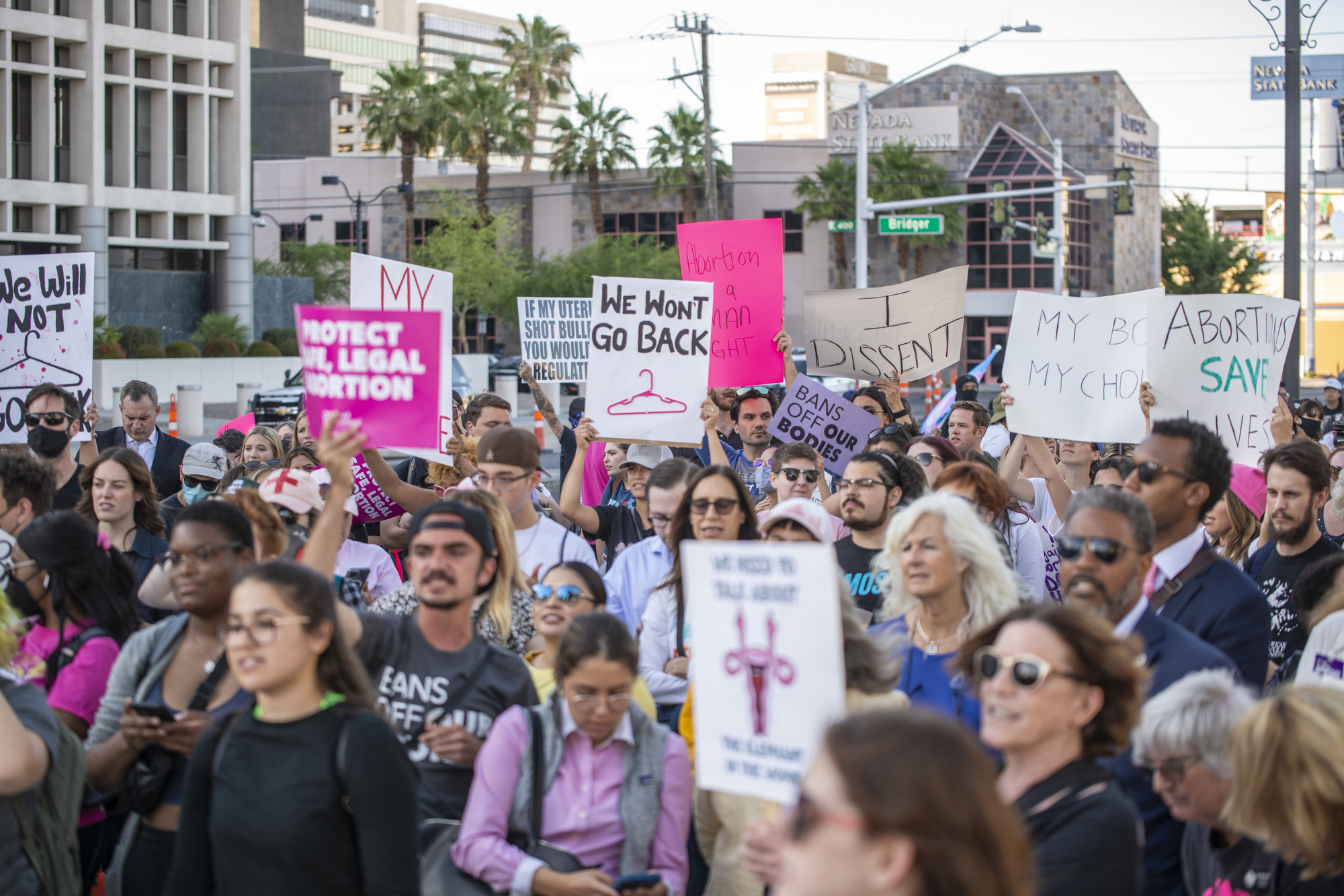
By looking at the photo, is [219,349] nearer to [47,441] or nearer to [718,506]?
[47,441]

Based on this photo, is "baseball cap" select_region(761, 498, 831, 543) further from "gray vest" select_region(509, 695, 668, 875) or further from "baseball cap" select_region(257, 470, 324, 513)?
"baseball cap" select_region(257, 470, 324, 513)

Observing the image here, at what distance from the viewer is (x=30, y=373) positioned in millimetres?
→ 8414

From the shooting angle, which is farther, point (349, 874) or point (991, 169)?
point (991, 169)

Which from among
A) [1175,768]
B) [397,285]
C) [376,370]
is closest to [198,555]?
[376,370]

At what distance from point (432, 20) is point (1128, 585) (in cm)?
16357

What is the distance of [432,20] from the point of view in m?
157

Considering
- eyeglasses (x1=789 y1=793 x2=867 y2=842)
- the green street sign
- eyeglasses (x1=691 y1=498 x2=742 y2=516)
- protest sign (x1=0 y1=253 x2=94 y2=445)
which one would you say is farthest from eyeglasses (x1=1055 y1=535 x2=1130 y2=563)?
the green street sign

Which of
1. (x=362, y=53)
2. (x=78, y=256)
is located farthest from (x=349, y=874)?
(x=362, y=53)

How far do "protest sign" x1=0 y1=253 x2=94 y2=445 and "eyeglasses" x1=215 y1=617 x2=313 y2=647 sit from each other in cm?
582

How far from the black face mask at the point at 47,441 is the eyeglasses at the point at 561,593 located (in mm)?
3897

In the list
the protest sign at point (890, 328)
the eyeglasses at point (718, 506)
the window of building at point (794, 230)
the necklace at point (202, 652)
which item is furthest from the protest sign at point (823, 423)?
the window of building at point (794, 230)

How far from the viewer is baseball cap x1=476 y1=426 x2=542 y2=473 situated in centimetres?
579

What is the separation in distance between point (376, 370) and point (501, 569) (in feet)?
2.85

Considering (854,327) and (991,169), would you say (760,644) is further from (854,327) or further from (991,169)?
(991,169)
